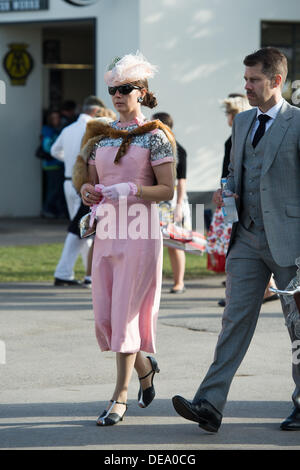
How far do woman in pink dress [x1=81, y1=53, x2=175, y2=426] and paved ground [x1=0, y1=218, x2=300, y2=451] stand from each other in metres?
0.33

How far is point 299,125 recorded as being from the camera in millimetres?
5410

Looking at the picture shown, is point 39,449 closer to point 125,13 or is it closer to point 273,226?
point 273,226

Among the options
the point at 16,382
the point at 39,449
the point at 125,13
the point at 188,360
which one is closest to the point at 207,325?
the point at 188,360

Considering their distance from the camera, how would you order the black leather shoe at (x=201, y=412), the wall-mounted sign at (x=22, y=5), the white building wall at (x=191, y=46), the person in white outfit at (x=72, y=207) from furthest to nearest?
the wall-mounted sign at (x=22, y=5) < the white building wall at (x=191, y=46) < the person in white outfit at (x=72, y=207) < the black leather shoe at (x=201, y=412)

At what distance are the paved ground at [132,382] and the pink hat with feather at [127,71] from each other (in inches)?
78.9

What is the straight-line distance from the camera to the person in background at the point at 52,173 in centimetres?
1878

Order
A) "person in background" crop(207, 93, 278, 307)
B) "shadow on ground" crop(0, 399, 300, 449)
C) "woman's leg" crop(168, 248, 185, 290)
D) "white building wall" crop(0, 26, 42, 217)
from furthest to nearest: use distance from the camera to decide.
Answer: "white building wall" crop(0, 26, 42, 217)
"woman's leg" crop(168, 248, 185, 290)
"person in background" crop(207, 93, 278, 307)
"shadow on ground" crop(0, 399, 300, 449)

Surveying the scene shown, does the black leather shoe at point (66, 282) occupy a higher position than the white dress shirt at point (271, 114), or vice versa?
the white dress shirt at point (271, 114)

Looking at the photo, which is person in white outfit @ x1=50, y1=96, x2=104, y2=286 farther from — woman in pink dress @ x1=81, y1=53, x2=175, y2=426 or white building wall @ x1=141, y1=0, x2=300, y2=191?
white building wall @ x1=141, y1=0, x2=300, y2=191

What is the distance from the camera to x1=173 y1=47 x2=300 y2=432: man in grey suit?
17.6 feet

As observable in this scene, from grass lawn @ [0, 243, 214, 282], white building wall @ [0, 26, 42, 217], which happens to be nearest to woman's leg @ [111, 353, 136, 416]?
grass lawn @ [0, 243, 214, 282]

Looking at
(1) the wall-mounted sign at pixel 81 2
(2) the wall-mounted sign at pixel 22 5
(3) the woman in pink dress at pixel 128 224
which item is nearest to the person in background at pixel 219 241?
(3) the woman in pink dress at pixel 128 224

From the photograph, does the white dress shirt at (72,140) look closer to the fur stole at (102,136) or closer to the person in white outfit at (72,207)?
the person in white outfit at (72,207)
